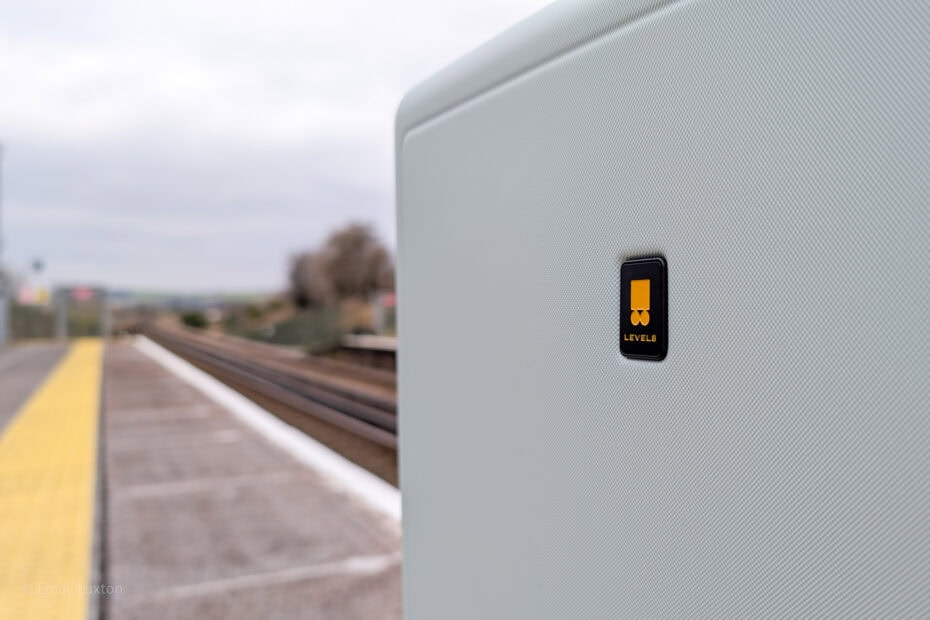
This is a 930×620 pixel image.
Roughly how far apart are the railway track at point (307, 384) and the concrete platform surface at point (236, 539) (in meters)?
0.45

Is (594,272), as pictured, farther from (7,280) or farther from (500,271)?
(7,280)

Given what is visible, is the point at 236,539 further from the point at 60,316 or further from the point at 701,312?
the point at 60,316

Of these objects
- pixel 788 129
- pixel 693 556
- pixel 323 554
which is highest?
pixel 788 129

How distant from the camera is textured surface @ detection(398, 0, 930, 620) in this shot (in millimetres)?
800

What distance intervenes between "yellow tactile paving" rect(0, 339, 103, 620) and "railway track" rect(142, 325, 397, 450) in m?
1.62

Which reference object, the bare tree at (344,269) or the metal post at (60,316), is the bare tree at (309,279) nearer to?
the bare tree at (344,269)

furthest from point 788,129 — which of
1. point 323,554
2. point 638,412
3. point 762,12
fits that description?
point 323,554

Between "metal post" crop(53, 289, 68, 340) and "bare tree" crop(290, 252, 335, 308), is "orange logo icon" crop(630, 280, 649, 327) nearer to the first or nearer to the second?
"metal post" crop(53, 289, 68, 340)

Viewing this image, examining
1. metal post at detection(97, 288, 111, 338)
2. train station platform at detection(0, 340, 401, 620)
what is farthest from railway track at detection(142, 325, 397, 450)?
metal post at detection(97, 288, 111, 338)

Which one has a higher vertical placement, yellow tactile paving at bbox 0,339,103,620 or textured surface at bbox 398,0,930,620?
textured surface at bbox 398,0,930,620

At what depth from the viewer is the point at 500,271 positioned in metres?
1.38

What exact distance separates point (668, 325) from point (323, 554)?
10.9ft

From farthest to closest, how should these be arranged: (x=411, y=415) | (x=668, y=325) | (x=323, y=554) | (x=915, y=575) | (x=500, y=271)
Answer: (x=323, y=554)
(x=411, y=415)
(x=500, y=271)
(x=668, y=325)
(x=915, y=575)

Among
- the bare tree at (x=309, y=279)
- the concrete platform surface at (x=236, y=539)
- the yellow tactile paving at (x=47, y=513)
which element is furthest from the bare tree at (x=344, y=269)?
the concrete platform surface at (x=236, y=539)
